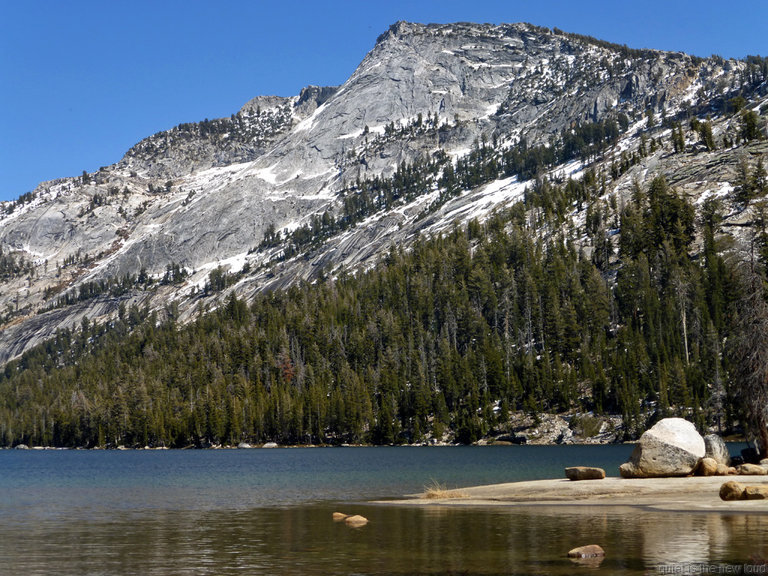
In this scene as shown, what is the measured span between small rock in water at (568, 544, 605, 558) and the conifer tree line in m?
101

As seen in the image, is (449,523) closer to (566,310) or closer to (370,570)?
(370,570)

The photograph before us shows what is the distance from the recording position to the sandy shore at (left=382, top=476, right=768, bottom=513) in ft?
117

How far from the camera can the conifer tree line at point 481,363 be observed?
5448 inches

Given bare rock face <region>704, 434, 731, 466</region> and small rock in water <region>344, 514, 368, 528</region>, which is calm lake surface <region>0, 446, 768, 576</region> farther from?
bare rock face <region>704, 434, 731, 466</region>

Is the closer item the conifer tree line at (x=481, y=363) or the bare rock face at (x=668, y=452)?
the bare rock face at (x=668, y=452)

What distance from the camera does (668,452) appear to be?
44.3m

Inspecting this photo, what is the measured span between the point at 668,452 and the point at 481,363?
11320 centimetres

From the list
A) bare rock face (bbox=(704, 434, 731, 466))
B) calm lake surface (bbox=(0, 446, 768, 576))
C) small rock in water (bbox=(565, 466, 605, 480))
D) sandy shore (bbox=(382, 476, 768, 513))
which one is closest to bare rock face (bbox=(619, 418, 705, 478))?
bare rock face (bbox=(704, 434, 731, 466))

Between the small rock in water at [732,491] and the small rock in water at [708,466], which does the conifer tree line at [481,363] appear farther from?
the small rock in water at [732,491]

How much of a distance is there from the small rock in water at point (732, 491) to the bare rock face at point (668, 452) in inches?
340

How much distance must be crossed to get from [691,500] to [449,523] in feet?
39.8

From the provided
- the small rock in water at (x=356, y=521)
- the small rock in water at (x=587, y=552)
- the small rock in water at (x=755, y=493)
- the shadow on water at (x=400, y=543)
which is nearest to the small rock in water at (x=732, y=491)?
the small rock in water at (x=755, y=493)

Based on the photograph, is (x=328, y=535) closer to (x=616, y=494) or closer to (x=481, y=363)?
(x=616, y=494)

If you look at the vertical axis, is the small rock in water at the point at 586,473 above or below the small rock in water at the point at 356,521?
above
